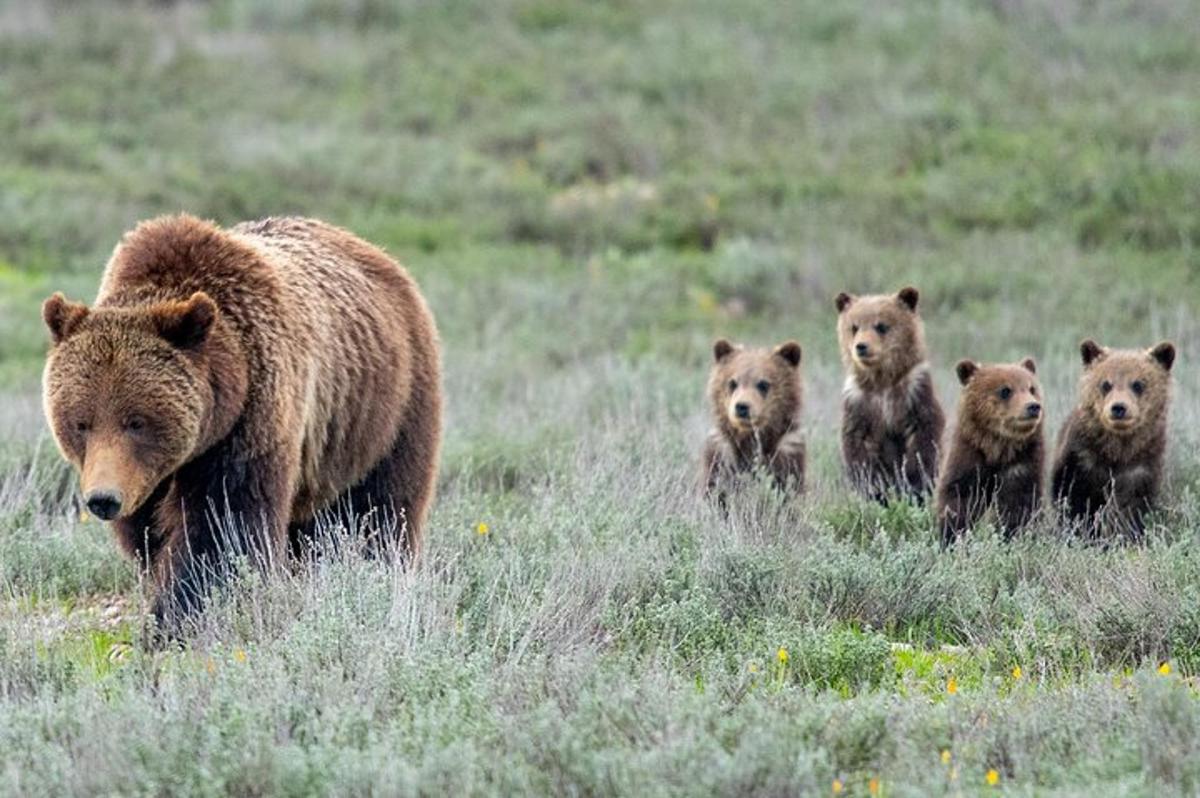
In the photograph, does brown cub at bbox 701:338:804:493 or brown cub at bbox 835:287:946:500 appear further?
brown cub at bbox 835:287:946:500

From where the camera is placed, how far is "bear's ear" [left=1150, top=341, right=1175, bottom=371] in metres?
8.64

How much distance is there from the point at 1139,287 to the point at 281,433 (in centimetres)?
1097

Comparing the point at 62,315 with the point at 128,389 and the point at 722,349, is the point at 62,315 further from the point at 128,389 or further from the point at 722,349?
the point at 722,349

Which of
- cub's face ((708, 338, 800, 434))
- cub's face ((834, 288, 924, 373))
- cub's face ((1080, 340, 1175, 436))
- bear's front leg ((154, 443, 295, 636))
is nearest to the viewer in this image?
bear's front leg ((154, 443, 295, 636))

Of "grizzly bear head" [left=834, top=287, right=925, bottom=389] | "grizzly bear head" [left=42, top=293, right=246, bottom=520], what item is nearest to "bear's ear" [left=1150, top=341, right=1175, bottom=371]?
"grizzly bear head" [left=834, top=287, right=925, bottom=389]

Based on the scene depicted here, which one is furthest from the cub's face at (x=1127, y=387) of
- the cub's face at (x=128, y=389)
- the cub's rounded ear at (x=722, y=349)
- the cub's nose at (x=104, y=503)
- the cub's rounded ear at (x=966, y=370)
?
the cub's nose at (x=104, y=503)

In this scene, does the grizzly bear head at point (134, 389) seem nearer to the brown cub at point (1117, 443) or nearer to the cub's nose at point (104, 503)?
the cub's nose at point (104, 503)

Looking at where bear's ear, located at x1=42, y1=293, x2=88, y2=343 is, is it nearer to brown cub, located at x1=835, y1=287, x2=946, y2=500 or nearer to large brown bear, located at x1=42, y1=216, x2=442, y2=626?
large brown bear, located at x1=42, y1=216, x2=442, y2=626

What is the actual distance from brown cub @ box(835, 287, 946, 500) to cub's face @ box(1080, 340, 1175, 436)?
970mm

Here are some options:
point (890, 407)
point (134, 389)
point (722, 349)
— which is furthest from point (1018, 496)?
point (134, 389)

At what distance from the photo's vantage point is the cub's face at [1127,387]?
8352mm

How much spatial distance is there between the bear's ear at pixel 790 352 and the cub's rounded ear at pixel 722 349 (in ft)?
1.13

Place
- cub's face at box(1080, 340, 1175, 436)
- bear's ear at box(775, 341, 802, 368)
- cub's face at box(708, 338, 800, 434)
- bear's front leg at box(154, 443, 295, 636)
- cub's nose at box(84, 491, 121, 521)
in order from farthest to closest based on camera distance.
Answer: bear's ear at box(775, 341, 802, 368) < cub's face at box(708, 338, 800, 434) < cub's face at box(1080, 340, 1175, 436) < bear's front leg at box(154, 443, 295, 636) < cub's nose at box(84, 491, 121, 521)

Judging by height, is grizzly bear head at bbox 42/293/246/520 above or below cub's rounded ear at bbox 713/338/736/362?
above
